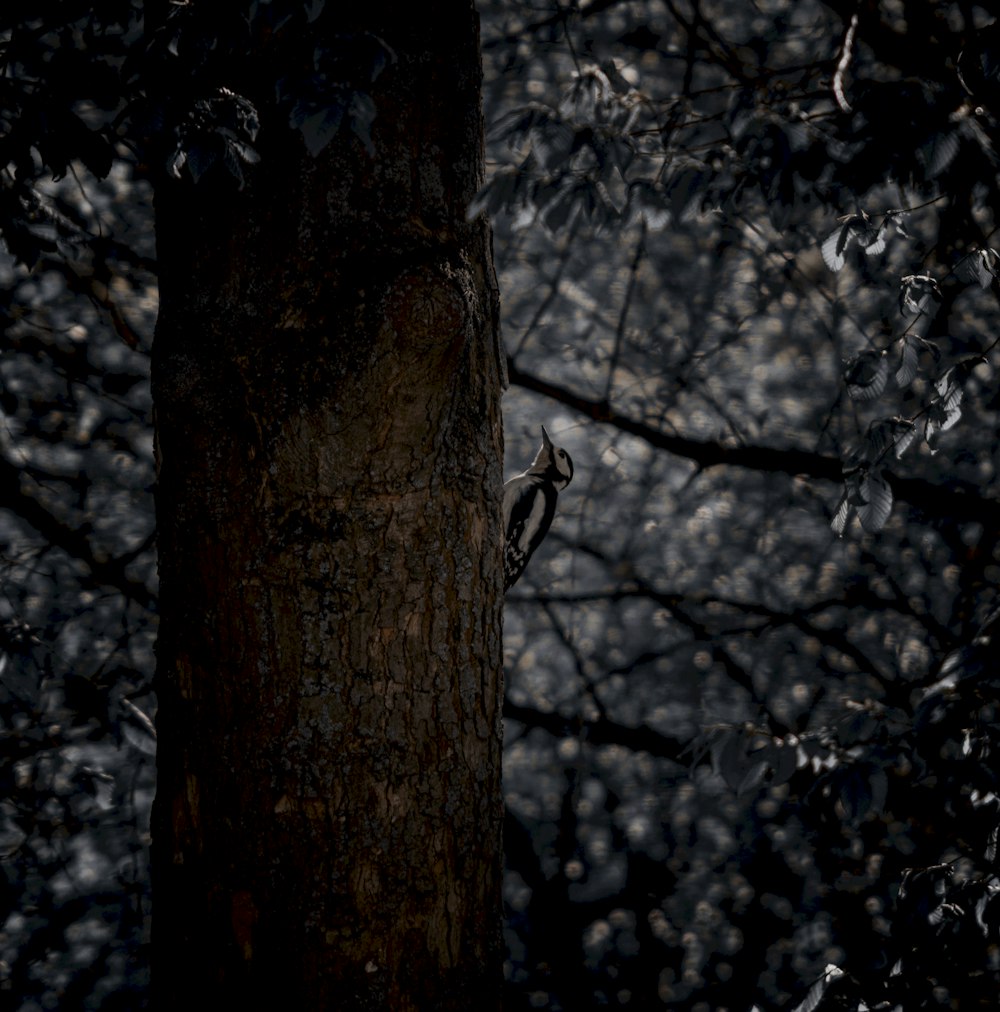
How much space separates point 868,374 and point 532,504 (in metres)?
0.66

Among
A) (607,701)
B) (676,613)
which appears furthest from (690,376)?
(607,701)

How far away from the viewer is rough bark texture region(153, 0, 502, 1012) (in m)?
0.73

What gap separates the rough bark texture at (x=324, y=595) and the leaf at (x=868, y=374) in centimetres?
79

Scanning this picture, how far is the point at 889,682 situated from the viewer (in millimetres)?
1960

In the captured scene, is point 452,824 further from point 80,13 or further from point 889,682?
point 889,682

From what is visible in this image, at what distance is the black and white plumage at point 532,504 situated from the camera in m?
1.63

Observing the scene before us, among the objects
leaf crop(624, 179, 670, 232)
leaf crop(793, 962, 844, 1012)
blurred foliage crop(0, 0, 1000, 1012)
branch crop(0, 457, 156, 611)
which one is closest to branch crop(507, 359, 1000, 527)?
blurred foliage crop(0, 0, 1000, 1012)

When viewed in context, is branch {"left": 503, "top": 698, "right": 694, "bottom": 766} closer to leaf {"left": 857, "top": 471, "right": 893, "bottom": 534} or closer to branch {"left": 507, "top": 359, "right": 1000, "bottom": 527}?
branch {"left": 507, "top": 359, "right": 1000, "bottom": 527}

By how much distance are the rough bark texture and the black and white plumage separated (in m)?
0.82

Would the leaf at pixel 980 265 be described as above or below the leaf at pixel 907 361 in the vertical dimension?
above

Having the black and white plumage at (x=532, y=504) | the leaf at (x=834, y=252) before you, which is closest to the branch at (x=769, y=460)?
the black and white plumage at (x=532, y=504)

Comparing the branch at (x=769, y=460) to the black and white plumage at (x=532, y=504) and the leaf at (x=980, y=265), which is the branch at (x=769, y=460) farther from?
the leaf at (x=980, y=265)

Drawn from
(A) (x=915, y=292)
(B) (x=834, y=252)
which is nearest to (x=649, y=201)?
(B) (x=834, y=252)

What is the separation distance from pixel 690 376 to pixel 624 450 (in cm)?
24
